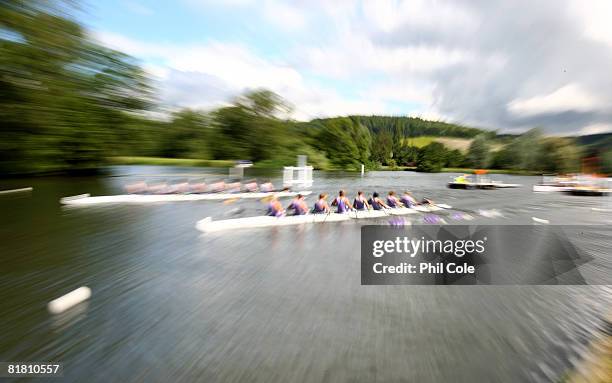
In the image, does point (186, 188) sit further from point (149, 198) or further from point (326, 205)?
point (326, 205)

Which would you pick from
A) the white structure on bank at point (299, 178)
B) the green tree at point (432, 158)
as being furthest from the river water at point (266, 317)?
the green tree at point (432, 158)

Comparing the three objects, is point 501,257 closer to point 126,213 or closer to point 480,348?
point 480,348

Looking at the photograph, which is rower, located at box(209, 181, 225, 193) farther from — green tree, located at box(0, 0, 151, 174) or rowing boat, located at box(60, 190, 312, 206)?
green tree, located at box(0, 0, 151, 174)

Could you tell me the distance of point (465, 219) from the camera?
644 inches

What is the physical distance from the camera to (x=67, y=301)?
5922 mm

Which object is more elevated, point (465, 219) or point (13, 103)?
point (13, 103)

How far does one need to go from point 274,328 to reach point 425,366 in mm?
2236

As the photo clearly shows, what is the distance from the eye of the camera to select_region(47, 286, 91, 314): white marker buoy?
5.76 m

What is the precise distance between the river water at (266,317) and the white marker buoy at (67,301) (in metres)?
0.16

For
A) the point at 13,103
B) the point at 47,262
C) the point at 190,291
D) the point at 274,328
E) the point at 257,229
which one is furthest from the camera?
the point at 13,103

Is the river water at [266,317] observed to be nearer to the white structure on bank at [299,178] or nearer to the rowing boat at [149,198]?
the rowing boat at [149,198]

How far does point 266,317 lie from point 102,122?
31.8m

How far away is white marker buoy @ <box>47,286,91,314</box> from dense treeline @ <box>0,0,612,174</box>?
19.1 meters

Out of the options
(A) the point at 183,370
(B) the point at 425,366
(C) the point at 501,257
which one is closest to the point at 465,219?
(C) the point at 501,257
